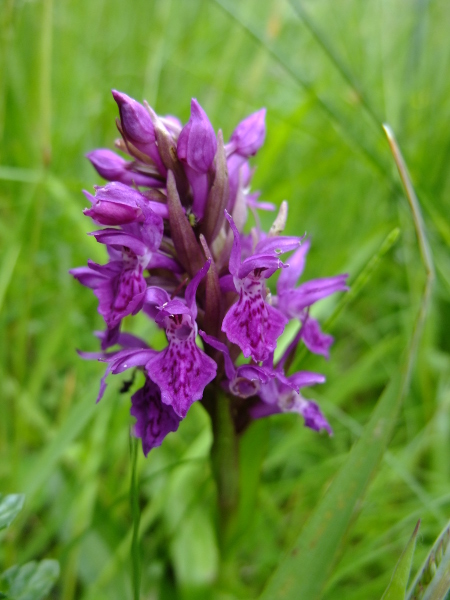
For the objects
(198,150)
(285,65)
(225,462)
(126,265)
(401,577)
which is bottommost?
(401,577)

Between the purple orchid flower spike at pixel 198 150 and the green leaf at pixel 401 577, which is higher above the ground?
the purple orchid flower spike at pixel 198 150

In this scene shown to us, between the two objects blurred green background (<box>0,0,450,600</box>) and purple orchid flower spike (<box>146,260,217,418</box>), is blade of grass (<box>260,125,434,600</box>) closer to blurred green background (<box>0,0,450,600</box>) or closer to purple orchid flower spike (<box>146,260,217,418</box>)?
blurred green background (<box>0,0,450,600</box>)

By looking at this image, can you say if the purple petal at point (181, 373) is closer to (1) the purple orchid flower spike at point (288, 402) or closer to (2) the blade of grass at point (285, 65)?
(1) the purple orchid flower spike at point (288, 402)

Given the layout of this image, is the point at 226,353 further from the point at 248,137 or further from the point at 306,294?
the point at 248,137

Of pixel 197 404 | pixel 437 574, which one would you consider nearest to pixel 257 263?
pixel 437 574

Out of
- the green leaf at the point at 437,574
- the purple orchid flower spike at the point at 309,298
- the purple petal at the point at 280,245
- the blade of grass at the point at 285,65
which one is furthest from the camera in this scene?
the blade of grass at the point at 285,65

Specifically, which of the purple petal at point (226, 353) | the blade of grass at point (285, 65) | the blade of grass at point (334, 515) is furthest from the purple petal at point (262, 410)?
the blade of grass at point (285, 65)

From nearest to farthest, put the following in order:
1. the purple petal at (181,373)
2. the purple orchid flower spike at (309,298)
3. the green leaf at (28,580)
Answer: the green leaf at (28,580) → the purple petal at (181,373) → the purple orchid flower spike at (309,298)

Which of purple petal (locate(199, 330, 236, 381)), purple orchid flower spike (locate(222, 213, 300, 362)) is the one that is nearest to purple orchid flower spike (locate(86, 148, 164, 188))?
purple orchid flower spike (locate(222, 213, 300, 362))
